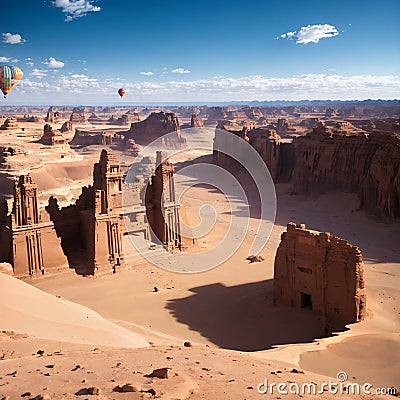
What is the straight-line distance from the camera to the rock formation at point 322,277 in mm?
20016

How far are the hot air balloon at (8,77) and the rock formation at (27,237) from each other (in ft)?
103

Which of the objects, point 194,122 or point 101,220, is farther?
point 194,122

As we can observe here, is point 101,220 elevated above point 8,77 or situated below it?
below

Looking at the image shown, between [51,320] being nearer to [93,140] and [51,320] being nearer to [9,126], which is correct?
[93,140]

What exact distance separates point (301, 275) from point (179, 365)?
12778 mm

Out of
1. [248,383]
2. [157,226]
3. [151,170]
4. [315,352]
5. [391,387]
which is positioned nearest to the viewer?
[248,383]

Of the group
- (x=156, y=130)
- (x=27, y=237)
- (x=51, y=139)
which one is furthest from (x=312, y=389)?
(x=156, y=130)

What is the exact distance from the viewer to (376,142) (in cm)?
4788

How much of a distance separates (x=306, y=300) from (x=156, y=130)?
91.6 m

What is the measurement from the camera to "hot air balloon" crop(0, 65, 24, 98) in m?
50.4

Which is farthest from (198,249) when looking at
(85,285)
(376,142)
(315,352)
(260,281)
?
(376,142)

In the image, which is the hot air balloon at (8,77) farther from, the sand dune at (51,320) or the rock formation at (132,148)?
the rock formation at (132,148)

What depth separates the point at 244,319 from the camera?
21688 mm

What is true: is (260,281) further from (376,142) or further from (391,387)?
(376,142)
